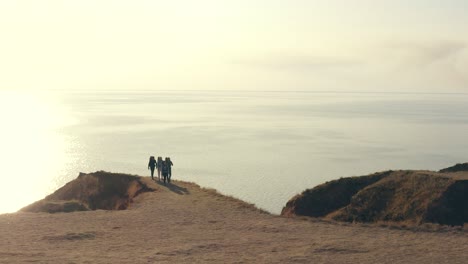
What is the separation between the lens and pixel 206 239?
736 inches

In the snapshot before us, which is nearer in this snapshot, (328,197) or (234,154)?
(328,197)

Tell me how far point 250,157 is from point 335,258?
76.0 m

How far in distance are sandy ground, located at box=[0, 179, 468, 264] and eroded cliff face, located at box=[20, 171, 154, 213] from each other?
21.9 ft

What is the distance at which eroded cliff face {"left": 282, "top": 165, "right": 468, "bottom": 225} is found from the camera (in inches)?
930

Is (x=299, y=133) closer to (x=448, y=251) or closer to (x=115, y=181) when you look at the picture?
(x=115, y=181)

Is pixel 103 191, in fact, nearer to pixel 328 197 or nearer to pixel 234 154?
pixel 328 197

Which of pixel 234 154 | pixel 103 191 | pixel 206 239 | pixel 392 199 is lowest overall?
pixel 206 239

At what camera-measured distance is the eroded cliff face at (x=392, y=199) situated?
23609mm

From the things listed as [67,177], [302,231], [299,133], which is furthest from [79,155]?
[302,231]

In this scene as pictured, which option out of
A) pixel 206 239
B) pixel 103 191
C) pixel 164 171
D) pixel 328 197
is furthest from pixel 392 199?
pixel 103 191

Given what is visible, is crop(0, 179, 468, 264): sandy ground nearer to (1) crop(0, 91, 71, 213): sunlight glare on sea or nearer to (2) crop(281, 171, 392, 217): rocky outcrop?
(2) crop(281, 171, 392, 217): rocky outcrop

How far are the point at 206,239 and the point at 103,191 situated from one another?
16.0 m

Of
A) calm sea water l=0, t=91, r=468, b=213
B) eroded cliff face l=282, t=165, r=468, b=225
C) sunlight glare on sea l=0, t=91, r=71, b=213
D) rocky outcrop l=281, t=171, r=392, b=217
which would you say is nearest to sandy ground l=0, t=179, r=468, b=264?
eroded cliff face l=282, t=165, r=468, b=225

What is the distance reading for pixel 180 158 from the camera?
89875 millimetres
